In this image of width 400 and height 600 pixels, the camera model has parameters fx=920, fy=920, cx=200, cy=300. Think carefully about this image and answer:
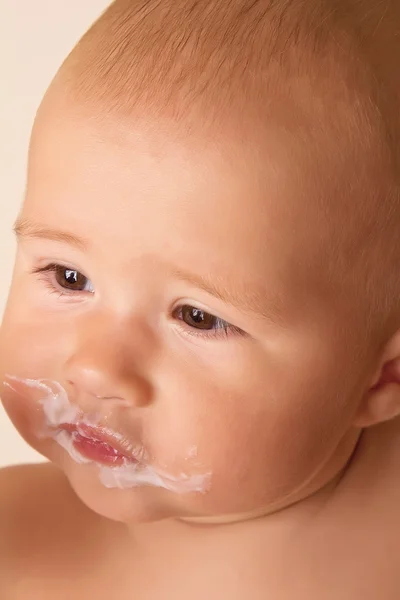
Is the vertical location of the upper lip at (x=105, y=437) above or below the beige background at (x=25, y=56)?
below

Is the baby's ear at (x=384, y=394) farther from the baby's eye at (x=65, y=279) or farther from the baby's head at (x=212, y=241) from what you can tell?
the baby's eye at (x=65, y=279)

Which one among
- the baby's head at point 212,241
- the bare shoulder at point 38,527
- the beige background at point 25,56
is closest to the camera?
the baby's head at point 212,241

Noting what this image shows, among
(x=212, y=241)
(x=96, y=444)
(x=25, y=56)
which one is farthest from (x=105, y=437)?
(x=25, y=56)

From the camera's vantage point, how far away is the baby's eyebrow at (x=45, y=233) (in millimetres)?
449

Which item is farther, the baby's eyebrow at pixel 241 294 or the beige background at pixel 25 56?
the beige background at pixel 25 56

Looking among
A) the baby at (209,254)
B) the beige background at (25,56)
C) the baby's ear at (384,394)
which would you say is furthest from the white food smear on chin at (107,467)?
the beige background at (25,56)

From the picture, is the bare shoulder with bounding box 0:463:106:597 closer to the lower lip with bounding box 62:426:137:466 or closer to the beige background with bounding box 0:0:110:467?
the lower lip with bounding box 62:426:137:466

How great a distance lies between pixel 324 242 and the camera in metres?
0.44

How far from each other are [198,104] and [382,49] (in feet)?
0.33

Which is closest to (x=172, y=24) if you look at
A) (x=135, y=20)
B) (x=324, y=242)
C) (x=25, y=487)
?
(x=135, y=20)

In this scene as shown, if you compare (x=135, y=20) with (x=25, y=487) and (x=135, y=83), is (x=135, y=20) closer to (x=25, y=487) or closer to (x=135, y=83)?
(x=135, y=83)

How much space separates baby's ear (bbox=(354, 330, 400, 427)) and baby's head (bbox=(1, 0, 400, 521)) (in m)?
0.01

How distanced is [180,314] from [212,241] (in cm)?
5

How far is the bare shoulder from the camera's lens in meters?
0.61
